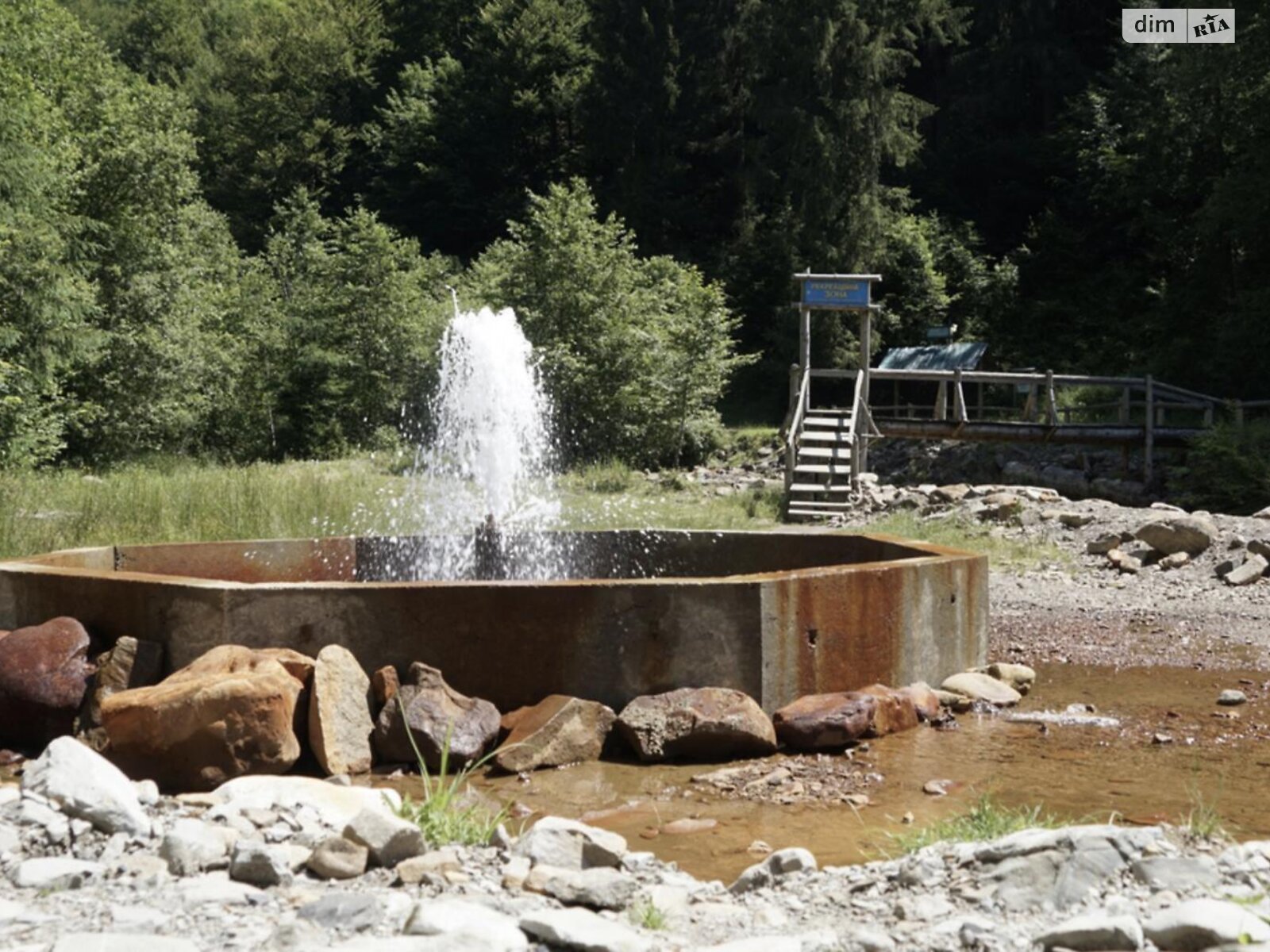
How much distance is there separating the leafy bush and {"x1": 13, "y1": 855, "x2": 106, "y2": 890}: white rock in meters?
17.7

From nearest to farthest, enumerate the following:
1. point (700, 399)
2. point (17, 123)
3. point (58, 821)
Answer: point (58, 821), point (17, 123), point (700, 399)

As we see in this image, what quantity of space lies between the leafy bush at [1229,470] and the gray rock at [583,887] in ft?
55.4

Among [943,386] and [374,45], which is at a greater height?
[374,45]

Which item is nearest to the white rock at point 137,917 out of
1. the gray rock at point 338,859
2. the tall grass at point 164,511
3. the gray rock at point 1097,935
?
the gray rock at point 338,859

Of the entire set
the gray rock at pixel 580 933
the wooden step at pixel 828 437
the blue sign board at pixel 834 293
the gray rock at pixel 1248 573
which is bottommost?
the gray rock at pixel 1248 573

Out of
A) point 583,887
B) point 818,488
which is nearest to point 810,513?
point 818,488

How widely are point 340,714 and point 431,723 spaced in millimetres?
431

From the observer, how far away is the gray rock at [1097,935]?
3799mm

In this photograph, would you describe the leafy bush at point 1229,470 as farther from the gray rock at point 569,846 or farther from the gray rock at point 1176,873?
the gray rock at point 569,846

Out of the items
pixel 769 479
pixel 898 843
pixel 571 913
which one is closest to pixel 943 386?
pixel 769 479

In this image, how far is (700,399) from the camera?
29031 millimetres

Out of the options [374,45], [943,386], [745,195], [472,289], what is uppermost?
[374,45]

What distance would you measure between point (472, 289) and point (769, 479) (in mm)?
9992

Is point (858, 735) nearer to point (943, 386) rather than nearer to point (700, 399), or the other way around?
point (943, 386)
